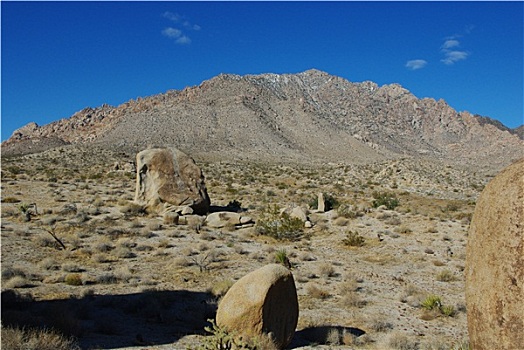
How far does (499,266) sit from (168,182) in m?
17.8

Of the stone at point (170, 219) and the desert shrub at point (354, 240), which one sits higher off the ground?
the stone at point (170, 219)

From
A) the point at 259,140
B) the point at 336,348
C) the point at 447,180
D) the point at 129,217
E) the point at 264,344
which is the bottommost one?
the point at 336,348

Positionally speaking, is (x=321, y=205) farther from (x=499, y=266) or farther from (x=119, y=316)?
(x=499, y=266)

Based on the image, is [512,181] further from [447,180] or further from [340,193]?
[447,180]

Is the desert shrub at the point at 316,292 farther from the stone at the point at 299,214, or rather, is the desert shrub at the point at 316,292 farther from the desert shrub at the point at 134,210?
the desert shrub at the point at 134,210

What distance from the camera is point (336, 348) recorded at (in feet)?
24.6

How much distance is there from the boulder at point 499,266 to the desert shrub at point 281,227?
13.9 m

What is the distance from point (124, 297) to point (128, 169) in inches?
1318

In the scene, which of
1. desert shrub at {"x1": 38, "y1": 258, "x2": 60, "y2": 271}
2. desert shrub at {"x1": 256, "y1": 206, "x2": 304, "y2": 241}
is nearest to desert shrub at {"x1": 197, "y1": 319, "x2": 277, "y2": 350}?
desert shrub at {"x1": 38, "y1": 258, "x2": 60, "y2": 271}

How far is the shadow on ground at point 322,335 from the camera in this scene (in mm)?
7727

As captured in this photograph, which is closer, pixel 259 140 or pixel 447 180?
pixel 447 180

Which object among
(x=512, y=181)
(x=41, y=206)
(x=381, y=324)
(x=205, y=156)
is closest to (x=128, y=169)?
(x=41, y=206)

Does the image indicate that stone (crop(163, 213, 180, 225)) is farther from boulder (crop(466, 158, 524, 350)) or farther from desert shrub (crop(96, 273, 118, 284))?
boulder (crop(466, 158, 524, 350))

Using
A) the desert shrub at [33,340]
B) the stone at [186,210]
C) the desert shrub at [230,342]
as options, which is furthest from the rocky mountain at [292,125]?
the desert shrub at [230,342]
